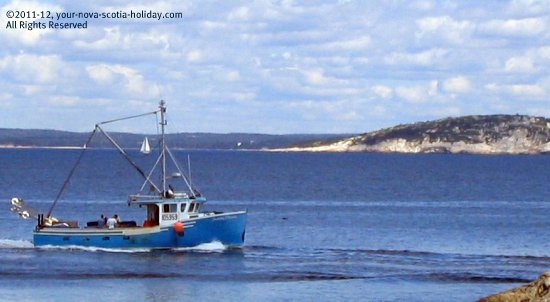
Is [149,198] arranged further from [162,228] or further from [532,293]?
[532,293]

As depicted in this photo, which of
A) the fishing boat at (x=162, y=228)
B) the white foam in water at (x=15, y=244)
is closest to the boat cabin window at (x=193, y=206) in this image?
the fishing boat at (x=162, y=228)

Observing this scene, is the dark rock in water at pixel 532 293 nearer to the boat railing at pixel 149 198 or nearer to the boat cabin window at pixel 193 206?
the boat cabin window at pixel 193 206

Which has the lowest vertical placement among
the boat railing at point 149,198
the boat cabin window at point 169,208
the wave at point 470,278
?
the wave at point 470,278

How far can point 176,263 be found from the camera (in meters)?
55.5

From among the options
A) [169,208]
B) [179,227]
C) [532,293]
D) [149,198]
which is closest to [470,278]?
[179,227]

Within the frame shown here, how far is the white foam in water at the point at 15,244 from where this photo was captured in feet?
203

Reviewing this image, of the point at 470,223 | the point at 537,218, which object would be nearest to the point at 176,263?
the point at 470,223

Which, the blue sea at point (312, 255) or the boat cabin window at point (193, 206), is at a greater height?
the boat cabin window at point (193, 206)

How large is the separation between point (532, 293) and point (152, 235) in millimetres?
30127

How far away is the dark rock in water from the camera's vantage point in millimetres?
30531

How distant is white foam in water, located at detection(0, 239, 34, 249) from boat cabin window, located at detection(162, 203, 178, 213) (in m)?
7.11

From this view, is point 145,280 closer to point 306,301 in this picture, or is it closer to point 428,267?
point 306,301

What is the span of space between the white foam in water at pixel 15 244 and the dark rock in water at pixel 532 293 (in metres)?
32.6

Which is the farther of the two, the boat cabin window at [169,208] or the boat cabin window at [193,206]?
the boat cabin window at [193,206]
